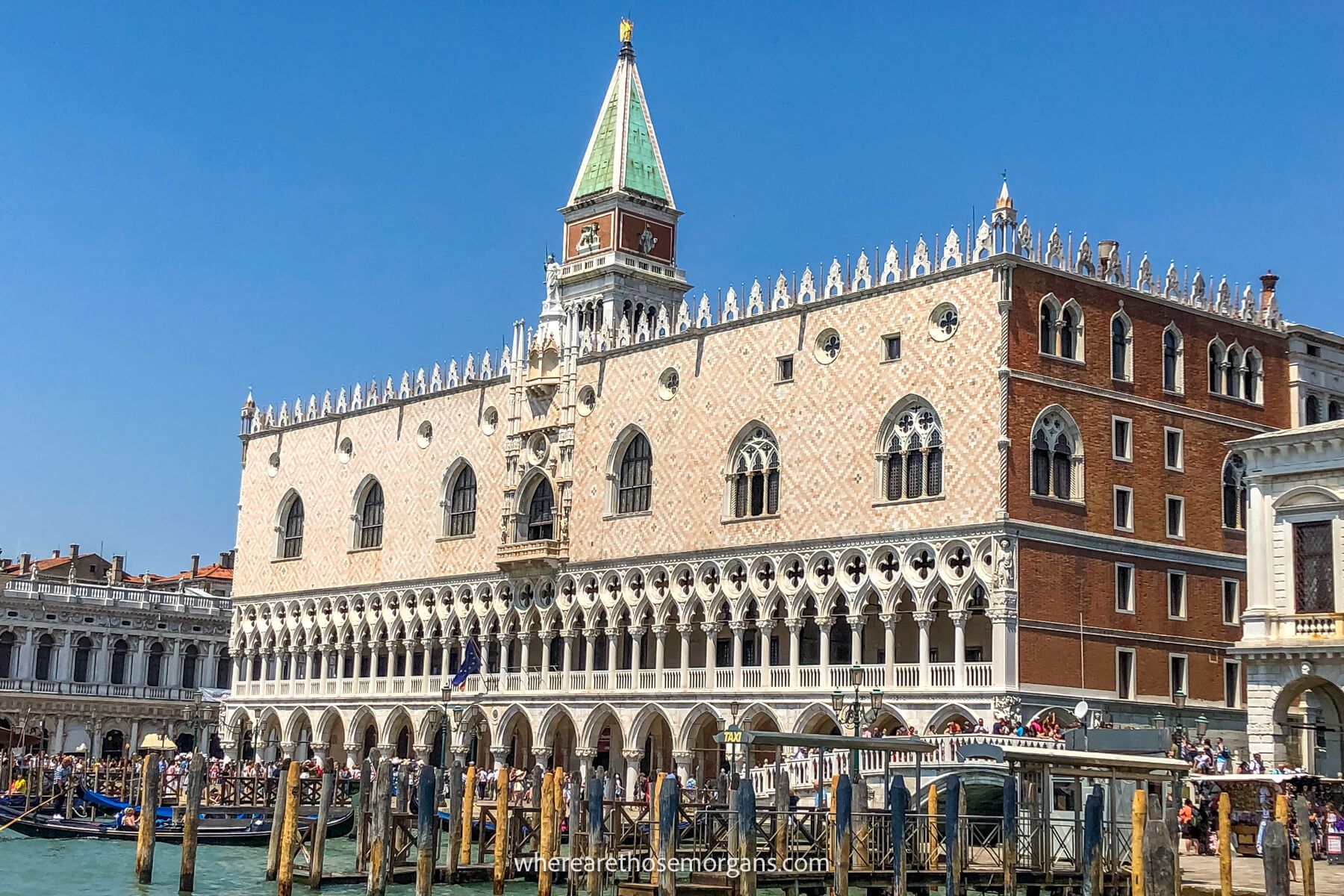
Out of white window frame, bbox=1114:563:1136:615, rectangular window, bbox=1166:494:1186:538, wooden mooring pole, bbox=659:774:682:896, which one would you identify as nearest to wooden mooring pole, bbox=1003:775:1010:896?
wooden mooring pole, bbox=659:774:682:896

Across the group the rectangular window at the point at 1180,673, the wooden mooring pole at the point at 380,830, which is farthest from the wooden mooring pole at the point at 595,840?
the rectangular window at the point at 1180,673

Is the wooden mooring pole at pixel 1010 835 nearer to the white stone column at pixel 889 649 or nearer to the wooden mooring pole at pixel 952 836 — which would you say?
the wooden mooring pole at pixel 952 836

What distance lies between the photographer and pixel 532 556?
41281 millimetres

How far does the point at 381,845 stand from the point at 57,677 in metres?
38.8

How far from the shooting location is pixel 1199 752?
28703 millimetres

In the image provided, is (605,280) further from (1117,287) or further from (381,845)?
(381,845)

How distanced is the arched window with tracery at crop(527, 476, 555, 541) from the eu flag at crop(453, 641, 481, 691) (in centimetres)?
286

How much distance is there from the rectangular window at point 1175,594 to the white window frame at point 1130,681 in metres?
1.50

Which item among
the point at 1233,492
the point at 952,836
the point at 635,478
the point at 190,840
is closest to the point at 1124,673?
the point at 1233,492

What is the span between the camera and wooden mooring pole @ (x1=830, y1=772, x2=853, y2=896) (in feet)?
67.6

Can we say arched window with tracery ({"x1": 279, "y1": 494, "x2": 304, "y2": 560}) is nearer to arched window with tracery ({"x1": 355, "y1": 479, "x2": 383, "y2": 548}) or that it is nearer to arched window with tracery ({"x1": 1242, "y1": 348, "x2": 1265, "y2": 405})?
arched window with tracery ({"x1": 355, "y1": 479, "x2": 383, "y2": 548})

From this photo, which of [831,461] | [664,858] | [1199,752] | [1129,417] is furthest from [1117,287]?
→ [664,858]

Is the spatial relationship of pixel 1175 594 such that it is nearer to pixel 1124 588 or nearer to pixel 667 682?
pixel 1124 588

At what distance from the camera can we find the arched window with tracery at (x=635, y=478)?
39.5 m
